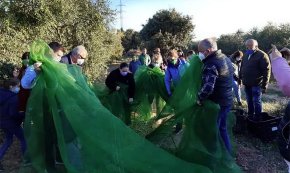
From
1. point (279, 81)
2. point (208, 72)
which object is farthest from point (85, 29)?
point (279, 81)

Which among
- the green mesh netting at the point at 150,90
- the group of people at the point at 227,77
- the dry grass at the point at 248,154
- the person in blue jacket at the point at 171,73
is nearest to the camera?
the group of people at the point at 227,77

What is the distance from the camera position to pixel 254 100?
8328 millimetres

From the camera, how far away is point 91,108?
14.6 feet

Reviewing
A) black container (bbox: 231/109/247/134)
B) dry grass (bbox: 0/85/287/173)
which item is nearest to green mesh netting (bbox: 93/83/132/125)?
dry grass (bbox: 0/85/287/173)

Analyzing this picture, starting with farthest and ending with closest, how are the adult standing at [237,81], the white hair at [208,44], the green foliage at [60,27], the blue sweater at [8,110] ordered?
1. the adult standing at [237,81]
2. the green foliage at [60,27]
3. the blue sweater at [8,110]
4. the white hair at [208,44]

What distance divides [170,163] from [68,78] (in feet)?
5.62

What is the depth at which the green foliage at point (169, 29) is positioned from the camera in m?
28.2

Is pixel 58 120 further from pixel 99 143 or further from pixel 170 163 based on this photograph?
pixel 170 163

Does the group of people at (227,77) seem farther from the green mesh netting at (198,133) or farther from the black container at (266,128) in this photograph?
the black container at (266,128)

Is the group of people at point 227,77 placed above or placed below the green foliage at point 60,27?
below

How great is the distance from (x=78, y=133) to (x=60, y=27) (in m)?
9.85

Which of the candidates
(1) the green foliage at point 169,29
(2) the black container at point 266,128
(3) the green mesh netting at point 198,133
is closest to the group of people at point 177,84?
(3) the green mesh netting at point 198,133

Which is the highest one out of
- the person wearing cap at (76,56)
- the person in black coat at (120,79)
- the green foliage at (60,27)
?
the green foliage at (60,27)

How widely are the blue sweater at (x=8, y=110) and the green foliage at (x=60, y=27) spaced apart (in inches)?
170
